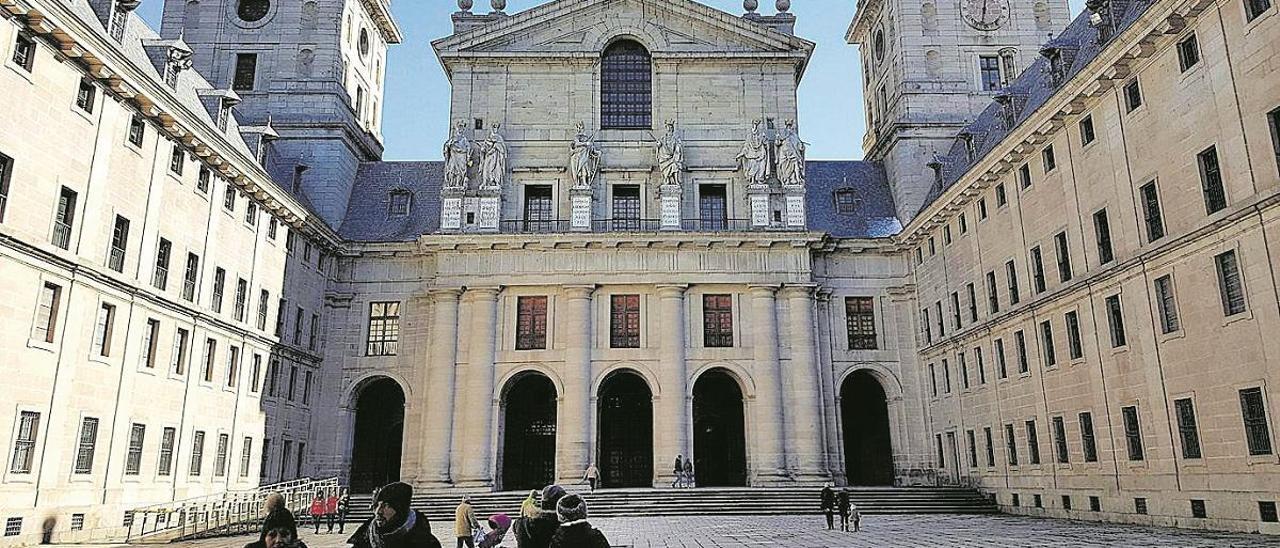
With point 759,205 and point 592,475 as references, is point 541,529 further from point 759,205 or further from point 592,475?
point 759,205

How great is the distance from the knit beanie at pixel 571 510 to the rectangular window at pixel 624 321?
3378 centimetres

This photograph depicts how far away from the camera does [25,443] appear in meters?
22.7

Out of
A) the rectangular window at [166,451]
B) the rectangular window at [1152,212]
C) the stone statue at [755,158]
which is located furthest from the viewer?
the stone statue at [755,158]

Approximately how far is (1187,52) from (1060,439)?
1274 cm

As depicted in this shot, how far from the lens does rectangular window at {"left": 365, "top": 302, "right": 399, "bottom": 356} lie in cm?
4222

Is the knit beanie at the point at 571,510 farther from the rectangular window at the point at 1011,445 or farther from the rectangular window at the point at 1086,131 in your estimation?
the rectangular window at the point at 1011,445

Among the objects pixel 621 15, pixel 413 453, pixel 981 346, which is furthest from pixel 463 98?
pixel 981 346

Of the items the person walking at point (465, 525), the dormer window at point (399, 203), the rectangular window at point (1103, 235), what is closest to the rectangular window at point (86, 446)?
the person walking at point (465, 525)

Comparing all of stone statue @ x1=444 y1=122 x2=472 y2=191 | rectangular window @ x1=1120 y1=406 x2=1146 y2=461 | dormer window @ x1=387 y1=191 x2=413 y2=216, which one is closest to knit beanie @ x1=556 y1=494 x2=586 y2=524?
rectangular window @ x1=1120 y1=406 x2=1146 y2=461

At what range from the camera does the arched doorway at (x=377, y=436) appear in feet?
144

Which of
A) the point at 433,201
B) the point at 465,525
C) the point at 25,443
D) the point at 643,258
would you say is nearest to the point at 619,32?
the point at 643,258

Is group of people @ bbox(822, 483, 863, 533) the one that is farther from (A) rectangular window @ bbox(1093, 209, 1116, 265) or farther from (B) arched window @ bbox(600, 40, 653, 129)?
(B) arched window @ bbox(600, 40, 653, 129)

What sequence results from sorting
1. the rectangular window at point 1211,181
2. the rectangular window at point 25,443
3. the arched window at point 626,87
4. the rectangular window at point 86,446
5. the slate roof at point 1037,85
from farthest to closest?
the arched window at point 626,87 < the slate roof at point 1037,85 < the rectangular window at point 86,446 < the rectangular window at point 25,443 < the rectangular window at point 1211,181

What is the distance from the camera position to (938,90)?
151 ft
